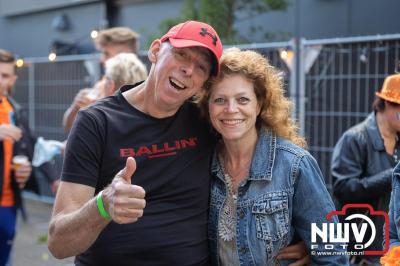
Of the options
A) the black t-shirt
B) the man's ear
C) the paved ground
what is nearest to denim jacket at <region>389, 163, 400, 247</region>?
the black t-shirt

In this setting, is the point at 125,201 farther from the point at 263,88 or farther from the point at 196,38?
the point at 263,88

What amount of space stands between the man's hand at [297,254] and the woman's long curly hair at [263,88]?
18.7 inches

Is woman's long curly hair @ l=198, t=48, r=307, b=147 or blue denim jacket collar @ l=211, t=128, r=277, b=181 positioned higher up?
woman's long curly hair @ l=198, t=48, r=307, b=147

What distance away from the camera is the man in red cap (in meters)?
2.34

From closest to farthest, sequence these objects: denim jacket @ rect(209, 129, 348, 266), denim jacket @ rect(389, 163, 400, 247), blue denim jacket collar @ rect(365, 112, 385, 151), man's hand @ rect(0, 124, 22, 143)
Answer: denim jacket @ rect(209, 129, 348, 266) < denim jacket @ rect(389, 163, 400, 247) < blue denim jacket collar @ rect(365, 112, 385, 151) < man's hand @ rect(0, 124, 22, 143)

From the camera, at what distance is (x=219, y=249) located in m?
2.63

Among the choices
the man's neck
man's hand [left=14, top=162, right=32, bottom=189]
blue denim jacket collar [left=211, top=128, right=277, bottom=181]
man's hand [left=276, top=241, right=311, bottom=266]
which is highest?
the man's neck

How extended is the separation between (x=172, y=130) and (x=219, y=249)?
1.86ft

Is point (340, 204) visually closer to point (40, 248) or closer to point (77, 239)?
point (77, 239)

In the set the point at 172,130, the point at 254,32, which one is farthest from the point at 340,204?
the point at 254,32

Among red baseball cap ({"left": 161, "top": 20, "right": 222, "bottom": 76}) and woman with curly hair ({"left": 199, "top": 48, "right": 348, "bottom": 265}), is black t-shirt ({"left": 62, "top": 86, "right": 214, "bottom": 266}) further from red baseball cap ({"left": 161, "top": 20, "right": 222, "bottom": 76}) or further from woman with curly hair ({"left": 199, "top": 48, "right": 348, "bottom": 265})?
red baseball cap ({"left": 161, "top": 20, "right": 222, "bottom": 76})

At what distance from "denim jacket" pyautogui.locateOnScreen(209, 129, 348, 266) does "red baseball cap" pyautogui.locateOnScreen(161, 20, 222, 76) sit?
489 mm


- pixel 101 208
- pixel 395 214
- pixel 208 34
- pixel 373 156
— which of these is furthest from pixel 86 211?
pixel 373 156

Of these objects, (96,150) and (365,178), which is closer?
(96,150)
